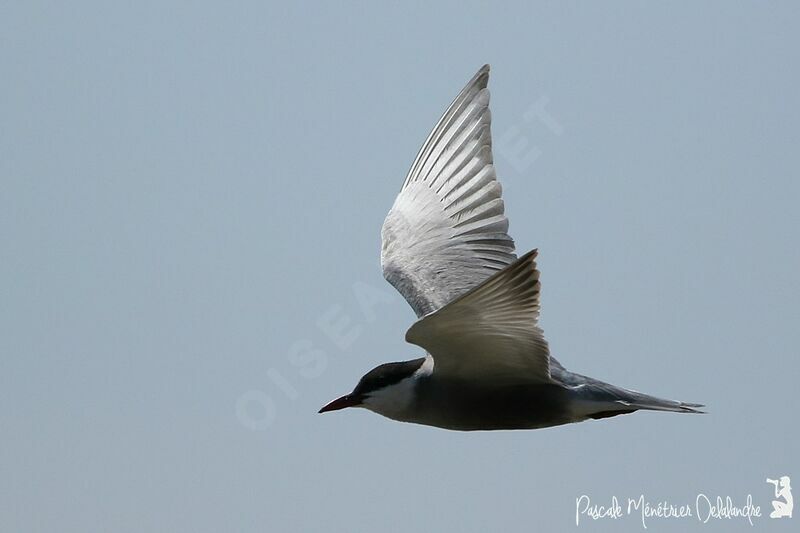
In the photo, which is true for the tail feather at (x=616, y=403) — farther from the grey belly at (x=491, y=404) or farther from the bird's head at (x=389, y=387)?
the bird's head at (x=389, y=387)

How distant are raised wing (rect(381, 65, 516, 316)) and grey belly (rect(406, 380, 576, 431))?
1.59 m

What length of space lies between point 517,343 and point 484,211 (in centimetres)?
306

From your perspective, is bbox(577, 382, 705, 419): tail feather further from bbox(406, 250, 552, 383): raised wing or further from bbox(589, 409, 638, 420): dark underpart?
bbox(406, 250, 552, 383): raised wing

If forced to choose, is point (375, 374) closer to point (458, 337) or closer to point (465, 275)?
point (458, 337)

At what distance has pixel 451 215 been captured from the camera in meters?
10.5

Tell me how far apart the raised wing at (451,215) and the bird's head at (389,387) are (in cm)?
135

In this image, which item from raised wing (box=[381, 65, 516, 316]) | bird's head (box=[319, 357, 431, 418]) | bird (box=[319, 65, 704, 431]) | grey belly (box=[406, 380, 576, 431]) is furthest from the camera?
raised wing (box=[381, 65, 516, 316])

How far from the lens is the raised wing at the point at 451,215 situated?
9906 mm

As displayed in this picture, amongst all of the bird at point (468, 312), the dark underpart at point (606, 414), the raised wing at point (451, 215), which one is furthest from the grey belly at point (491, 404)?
the raised wing at point (451, 215)

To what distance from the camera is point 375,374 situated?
826 centimetres

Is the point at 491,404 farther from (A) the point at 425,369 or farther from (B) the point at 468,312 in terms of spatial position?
(B) the point at 468,312

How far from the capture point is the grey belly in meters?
7.98

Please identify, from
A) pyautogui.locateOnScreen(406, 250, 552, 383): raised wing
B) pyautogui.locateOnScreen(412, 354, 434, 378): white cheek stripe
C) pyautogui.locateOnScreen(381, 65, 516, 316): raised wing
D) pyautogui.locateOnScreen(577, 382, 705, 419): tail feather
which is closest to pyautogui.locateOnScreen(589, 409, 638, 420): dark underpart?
pyautogui.locateOnScreen(577, 382, 705, 419): tail feather

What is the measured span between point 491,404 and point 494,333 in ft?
2.75
